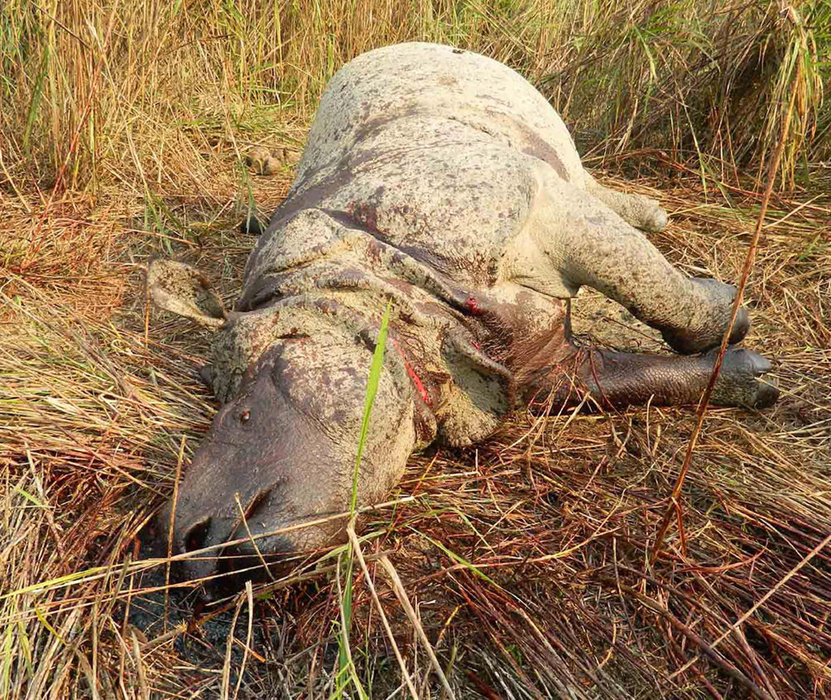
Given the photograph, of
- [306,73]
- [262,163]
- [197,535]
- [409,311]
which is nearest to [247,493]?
[197,535]

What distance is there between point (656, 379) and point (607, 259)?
470 millimetres

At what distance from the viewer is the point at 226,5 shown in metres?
4.18

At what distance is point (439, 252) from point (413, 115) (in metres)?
0.61

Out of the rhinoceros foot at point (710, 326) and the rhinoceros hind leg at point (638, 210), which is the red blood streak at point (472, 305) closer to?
the rhinoceros foot at point (710, 326)

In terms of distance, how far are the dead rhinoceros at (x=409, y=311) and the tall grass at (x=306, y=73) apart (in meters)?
1.08

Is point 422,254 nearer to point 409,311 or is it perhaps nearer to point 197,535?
point 409,311

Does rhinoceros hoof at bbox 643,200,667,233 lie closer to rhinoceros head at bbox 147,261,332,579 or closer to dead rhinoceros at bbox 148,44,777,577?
dead rhinoceros at bbox 148,44,777,577

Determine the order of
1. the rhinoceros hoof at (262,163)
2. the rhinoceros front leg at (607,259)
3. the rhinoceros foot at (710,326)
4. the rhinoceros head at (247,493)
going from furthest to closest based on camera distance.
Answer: the rhinoceros hoof at (262,163) → the rhinoceros foot at (710,326) → the rhinoceros front leg at (607,259) → the rhinoceros head at (247,493)

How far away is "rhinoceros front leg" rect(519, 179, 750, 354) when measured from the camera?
6.73 ft

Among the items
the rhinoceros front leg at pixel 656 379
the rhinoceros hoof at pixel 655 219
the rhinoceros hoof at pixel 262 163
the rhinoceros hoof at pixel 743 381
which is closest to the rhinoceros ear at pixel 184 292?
the rhinoceros front leg at pixel 656 379

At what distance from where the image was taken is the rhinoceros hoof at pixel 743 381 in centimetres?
237

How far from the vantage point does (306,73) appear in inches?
182

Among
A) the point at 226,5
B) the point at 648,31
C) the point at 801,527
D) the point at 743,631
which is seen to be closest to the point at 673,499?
the point at 743,631

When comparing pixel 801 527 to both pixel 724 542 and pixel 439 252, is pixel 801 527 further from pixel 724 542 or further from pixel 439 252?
pixel 439 252
